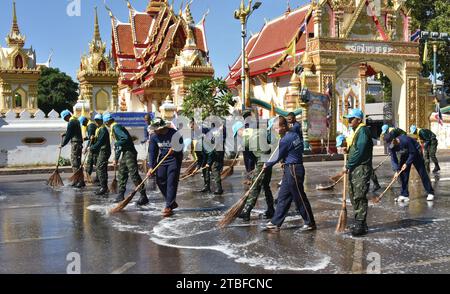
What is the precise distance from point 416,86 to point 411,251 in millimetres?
25384

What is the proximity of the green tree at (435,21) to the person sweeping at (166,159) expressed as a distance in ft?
94.9

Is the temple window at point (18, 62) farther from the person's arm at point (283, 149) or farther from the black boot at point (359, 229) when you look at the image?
the black boot at point (359, 229)

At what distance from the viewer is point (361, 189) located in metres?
7.46

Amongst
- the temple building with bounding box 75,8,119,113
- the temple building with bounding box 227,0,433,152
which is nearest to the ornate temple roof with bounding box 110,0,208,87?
the temple building with bounding box 75,8,119,113

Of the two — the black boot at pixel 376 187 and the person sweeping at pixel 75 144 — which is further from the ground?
the person sweeping at pixel 75 144

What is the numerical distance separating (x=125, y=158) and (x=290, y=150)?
164 inches

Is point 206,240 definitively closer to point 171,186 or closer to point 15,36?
point 171,186

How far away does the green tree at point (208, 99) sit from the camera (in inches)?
891

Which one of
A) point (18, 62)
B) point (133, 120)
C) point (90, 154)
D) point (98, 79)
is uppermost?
point (18, 62)

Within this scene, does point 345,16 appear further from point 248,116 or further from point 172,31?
point 248,116

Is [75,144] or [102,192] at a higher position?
[75,144]

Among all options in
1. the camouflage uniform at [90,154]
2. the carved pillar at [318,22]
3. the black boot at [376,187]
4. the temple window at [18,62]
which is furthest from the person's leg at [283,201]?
the temple window at [18,62]

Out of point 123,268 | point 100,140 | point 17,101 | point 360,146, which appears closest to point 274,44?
point 17,101

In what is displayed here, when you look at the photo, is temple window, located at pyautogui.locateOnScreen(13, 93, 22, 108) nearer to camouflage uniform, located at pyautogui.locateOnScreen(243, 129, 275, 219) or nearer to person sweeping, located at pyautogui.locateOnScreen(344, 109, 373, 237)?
camouflage uniform, located at pyautogui.locateOnScreen(243, 129, 275, 219)
